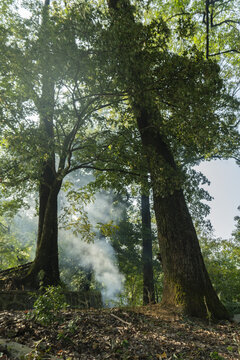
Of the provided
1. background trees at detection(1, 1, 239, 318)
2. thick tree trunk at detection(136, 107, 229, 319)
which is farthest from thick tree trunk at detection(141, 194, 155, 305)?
background trees at detection(1, 1, 239, 318)

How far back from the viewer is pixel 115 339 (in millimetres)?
3143

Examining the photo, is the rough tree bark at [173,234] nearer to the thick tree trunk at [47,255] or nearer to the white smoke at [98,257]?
the thick tree trunk at [47,255]

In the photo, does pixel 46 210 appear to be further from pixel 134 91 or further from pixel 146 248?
pixel 146 248

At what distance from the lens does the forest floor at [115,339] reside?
2.71 m

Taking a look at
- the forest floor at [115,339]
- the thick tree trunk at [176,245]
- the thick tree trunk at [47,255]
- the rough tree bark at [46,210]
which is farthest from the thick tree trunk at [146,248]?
the forest floor at [115,339]

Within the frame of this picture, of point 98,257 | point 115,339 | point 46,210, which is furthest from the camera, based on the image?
point 98,257

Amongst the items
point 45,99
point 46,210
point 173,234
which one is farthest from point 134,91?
point 46,210

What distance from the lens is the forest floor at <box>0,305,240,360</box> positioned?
8.90 ft

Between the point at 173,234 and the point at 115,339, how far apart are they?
347 cm

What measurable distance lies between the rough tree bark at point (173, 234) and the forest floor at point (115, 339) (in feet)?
3.77

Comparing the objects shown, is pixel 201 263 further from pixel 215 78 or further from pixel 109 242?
pixel 109 242

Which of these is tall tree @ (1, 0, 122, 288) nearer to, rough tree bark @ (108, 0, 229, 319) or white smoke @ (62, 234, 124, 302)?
rough tree bark @ (108, 0, 229, 319)

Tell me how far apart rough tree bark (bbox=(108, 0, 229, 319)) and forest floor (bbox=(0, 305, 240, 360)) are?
115 centimetres

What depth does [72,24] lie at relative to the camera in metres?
5.71
